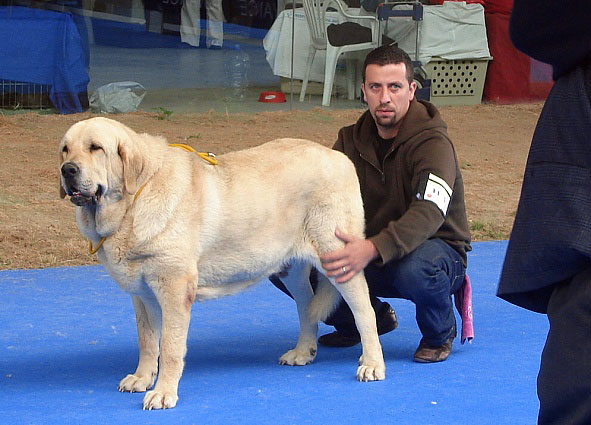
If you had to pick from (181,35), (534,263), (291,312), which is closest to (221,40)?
(181,35)

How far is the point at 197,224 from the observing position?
11.6ft

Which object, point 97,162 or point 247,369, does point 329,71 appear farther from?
point 97,162

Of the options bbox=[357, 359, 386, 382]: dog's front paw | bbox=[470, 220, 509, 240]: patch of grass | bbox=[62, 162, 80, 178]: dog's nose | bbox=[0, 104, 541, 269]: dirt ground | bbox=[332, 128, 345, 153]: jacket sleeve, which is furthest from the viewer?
bbox=[470, 220, 509, 240]: patch of grass

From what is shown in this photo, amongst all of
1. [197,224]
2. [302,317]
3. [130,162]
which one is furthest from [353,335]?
[130,162]

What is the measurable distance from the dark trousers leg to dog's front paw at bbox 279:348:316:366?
7.39ft

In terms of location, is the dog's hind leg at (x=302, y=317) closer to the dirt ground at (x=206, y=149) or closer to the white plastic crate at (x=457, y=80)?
the dirt ground at (x=206, y=149)

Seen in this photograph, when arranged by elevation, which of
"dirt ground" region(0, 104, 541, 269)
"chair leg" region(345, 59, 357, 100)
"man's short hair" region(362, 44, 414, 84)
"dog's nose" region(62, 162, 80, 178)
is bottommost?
"dirt ground" region(0, 104, 541, 269)

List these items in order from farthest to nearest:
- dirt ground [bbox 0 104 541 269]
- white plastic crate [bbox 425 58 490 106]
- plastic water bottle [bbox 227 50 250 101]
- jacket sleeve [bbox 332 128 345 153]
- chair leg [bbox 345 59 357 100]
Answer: white plastic crate [bbox 425 58 490 106]
chair leg [bbox 345 59 357 100]
plastic water bottle [bbox 227 50 250 101]
dirt ground [bbox 0 104 541 269]
jacket sleeve [bbox 332 128 345 153]

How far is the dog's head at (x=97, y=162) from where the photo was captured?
3.31 metres

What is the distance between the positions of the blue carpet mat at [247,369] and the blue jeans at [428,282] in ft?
0.59

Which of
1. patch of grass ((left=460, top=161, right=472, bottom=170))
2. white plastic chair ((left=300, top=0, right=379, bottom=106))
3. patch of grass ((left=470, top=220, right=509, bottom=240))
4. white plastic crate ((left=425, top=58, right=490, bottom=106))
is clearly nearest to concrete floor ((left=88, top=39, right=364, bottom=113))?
white plastic chair ((left=300, top=0, right=379, bottom=106))

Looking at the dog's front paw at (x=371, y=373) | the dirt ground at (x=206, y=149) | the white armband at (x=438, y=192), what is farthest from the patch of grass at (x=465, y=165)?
the dog's front paw at (x=371, y=373)

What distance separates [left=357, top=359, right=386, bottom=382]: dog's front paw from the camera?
371cm

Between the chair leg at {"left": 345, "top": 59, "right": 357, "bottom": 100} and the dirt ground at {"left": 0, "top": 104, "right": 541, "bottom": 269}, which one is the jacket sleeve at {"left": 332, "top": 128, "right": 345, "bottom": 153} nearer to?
the dirt ground at {"left": 0, "top": 104, "right": 541, "bottom": 269}
